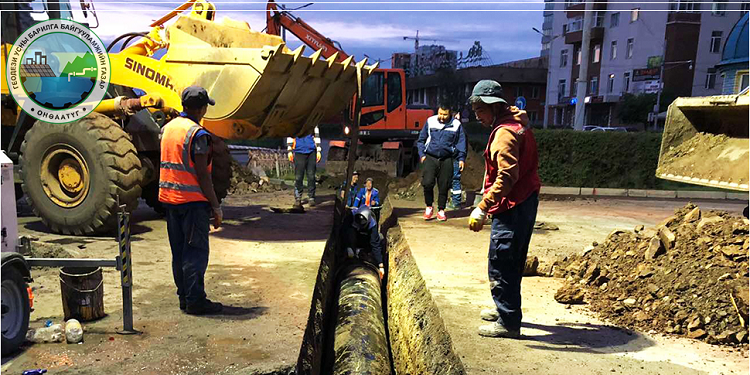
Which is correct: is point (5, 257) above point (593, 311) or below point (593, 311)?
above

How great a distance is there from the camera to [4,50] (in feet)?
22.6

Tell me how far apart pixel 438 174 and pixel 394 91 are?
6.35 metres

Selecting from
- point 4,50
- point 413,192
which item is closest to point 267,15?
Answer: point 413,192

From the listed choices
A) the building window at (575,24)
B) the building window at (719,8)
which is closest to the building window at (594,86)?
the building window at (575,24)

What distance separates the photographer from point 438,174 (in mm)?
9016

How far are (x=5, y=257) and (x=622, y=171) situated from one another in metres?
13.5

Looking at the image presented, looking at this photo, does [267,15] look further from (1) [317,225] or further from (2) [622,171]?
(2) [622,171]

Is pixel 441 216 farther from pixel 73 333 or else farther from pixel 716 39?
pixel 716 39

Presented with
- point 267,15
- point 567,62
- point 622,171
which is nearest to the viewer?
point 267,15

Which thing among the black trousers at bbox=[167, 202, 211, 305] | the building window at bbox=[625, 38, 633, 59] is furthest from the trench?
the building window at bbox=[625, 38, 633, 59]

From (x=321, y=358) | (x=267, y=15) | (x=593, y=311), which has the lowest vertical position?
(x=321, y=358)

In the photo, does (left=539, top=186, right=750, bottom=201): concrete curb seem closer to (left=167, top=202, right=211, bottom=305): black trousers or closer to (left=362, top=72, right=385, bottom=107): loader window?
(left=362, top=72, right=385, bottom=107): loader window

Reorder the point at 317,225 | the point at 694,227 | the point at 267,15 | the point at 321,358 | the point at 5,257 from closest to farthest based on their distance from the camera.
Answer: the point at 5,257 → the point at 321,358 → the point at 694,227 → the point at 317,225 → the point at 267,15

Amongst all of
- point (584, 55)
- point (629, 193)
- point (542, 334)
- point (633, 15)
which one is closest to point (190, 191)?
point (542, 334)
